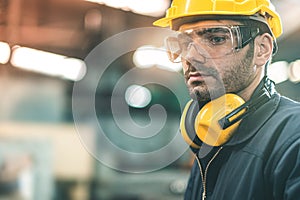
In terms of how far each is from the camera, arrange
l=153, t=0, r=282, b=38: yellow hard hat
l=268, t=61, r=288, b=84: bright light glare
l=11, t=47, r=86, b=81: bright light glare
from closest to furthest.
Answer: l=153, t=0, r=282, b=38: yellow hard hat, l=268, t=61, r=288, b=84: bright light glare, l=11, t=47, r=86, b=81: bright light glare

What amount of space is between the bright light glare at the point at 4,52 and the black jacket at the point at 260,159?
13.0 ft

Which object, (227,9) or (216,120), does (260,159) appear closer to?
(216,120)

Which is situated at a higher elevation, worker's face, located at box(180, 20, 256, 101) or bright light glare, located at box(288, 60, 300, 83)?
worker's face, located at box(180, 20, 256, 101)

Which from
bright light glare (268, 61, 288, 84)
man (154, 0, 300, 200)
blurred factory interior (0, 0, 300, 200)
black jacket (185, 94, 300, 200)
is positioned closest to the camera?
black jacket (185, 94, 300, 200)

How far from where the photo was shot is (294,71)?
17.0 ft

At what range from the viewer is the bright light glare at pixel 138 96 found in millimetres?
6558

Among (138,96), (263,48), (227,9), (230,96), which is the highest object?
(227,9)

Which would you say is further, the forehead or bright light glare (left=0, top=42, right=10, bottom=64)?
bright light glare (left=0, top=42, right=10, bottom=64)

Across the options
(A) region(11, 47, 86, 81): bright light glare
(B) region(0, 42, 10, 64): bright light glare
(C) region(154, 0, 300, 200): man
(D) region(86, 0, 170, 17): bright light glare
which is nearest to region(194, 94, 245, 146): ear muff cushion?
(C) region(154, 0, 300, 200): man

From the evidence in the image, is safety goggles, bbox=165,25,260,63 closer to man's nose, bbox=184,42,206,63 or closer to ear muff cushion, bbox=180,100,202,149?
man's nose, bbox=184,42,206,63

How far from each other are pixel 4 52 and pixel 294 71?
10.7ft

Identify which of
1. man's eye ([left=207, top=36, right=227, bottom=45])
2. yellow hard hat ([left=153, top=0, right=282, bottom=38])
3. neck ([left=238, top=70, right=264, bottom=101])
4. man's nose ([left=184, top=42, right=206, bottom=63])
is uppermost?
yellow hard hat ([left=153, top=0, right=282, bottom=38])

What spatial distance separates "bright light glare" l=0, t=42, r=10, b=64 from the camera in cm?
483

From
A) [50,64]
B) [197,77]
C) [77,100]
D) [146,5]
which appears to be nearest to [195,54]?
[197,77]
